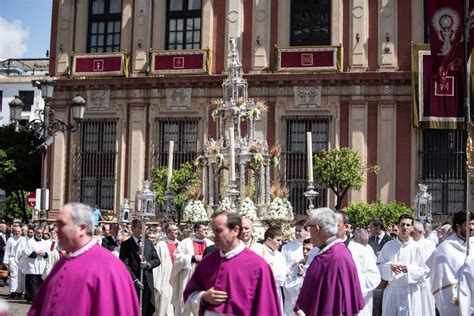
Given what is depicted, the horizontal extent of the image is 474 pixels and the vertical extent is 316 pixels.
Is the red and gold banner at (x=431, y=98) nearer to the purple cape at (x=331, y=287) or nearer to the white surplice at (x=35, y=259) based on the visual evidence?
the white surplice at (x=35, y=259)

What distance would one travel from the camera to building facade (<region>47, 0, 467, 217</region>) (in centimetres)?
3475

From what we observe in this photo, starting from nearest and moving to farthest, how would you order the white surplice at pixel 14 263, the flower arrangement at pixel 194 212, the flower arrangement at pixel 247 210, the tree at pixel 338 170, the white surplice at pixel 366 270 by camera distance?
the white surplice at pixel 366 270
the flower arrangement at pixel 247 210
the flower arrangement at pixel 194 212
the white surplice at pixel 14 263
the tree at pixel 338 170

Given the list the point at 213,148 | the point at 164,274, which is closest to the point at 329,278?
the point at 164,274

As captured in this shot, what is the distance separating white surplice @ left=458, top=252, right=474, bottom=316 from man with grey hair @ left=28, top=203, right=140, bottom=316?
472cm

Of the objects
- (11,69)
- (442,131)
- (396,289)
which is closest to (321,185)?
(442,131)

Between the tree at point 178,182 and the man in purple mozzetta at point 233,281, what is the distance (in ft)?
74.4

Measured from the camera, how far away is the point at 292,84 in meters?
35.5

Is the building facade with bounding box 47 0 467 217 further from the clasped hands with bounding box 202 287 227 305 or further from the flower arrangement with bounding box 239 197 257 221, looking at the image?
the clasped hands with bounding box 202 287 227 305

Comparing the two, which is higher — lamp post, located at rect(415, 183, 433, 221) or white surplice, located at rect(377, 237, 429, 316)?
lamp post, located at rect(415, 183, 433, 221)

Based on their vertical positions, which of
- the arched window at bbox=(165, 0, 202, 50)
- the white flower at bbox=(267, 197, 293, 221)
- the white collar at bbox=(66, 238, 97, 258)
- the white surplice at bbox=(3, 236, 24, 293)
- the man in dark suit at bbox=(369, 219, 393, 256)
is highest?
the arched window at bbox=(165, 0, 202, 50)

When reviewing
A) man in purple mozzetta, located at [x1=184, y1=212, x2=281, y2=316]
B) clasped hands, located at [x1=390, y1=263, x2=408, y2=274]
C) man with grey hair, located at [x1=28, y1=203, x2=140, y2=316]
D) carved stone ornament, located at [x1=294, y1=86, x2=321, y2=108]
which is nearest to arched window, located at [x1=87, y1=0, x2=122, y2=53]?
carved stone ornament, located at [x1=294, y1=86, x2=321, y2=108]

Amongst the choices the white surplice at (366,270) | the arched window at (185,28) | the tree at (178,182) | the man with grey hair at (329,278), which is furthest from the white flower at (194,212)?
the arched window at (185,28)

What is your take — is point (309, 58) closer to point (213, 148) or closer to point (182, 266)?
point (213, 148)

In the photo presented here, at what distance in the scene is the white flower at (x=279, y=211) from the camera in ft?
68.0
